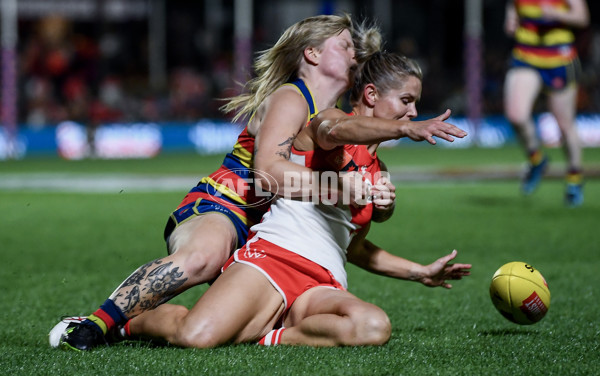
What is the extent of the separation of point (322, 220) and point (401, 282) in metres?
1.92

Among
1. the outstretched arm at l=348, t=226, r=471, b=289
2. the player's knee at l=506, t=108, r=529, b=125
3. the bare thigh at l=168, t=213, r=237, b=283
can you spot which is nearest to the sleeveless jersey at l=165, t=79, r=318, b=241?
the bare thigh at l=168, t=213, r=237, b=283

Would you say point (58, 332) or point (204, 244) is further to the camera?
point (204, 244)

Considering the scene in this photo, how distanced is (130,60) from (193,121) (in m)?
4.55

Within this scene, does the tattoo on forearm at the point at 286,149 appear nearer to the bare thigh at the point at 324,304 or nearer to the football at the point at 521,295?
the bare thigh at the point at 324,304

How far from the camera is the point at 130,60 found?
80.6 feet

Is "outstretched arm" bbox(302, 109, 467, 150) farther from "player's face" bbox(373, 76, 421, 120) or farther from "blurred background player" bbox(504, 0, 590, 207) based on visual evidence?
"blurred background player" bbox(504, 0, 590, 207)

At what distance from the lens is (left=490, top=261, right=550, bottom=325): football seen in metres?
4.21

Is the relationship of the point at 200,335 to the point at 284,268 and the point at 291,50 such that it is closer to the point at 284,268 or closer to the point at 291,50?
the point at 284,268

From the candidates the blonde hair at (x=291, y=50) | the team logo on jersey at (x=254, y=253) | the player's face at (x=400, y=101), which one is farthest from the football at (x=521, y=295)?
the blonde hair at (x=291, y=50)

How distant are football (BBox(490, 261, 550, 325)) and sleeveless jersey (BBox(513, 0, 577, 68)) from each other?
18.7ft

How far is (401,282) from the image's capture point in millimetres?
5895

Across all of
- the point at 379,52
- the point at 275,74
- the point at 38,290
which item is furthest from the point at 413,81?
the point at 38,290

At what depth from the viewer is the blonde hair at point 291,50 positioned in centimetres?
451

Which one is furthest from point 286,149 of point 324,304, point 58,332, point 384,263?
point 58,332
